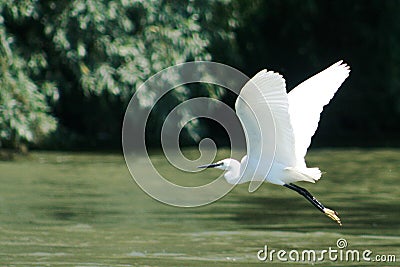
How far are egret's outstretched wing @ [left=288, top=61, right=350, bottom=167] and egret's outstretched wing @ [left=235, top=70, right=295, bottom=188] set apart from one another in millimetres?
329

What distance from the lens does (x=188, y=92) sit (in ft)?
52.5

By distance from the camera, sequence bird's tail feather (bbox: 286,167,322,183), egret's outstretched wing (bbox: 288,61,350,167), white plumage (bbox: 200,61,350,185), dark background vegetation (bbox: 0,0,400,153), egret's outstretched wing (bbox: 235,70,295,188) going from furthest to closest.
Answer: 1. dark background vegetation (bbox: 0,0,400,153)
2. egret's outstretched wing (bbox: 288,61,350,167)
3. bird's tail feather (bbox: 286,167,322,183)
4. white plumage (bbox: 200,61,350,185)
5. egret's outstretched wing (bbox: 235,70,295,188)

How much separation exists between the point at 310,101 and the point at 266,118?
120cm

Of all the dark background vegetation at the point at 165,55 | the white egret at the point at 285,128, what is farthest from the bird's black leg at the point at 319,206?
the dark background vegetation at the point at 165,55

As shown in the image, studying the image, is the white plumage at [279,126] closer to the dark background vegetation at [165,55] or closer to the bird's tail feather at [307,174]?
the bird's tail feather at [307,174]

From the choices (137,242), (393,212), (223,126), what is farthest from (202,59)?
(137,242)

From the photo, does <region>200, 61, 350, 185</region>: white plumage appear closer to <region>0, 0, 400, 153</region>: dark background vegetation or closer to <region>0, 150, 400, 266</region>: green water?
<region>0, 150, 400, 266</region>: green water

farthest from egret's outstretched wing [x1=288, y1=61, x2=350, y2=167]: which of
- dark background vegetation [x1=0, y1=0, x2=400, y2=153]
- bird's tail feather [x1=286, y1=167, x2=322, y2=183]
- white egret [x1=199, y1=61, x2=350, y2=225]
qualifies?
dark background vegetation [x1=0, y1=0, x2=400, y2=153]

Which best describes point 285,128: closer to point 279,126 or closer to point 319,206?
point 279,126

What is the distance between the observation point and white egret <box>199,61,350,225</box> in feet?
23.5

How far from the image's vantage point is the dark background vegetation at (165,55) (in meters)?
14.4

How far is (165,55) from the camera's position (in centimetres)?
1511

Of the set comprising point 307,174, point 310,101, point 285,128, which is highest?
point 310,101

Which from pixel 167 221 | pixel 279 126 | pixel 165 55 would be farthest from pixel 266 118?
pixel 165 55
